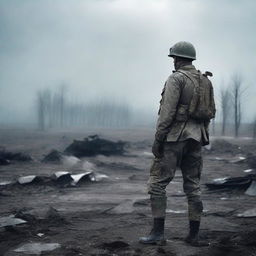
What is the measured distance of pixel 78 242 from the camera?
217 inches

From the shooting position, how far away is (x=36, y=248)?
206 inches

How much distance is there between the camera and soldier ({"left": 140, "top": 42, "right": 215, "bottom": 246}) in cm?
539

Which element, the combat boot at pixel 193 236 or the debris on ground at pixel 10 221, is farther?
the debris on ground at pixel 10 221

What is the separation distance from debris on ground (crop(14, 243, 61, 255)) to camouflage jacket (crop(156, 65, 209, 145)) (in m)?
1.87

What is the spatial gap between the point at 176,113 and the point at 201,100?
0.36 metres

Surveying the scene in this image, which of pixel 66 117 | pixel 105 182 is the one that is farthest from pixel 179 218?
pixel 66 117

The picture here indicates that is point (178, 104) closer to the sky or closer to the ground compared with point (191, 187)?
closer to the sky

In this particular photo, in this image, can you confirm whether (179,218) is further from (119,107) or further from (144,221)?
(119,107)

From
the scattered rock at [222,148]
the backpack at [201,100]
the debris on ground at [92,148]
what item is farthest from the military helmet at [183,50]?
the scattered rock at [222,148]

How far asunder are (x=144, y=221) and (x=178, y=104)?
2.38 m

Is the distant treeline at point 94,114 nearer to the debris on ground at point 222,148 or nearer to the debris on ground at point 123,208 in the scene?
the debris on ground at point 222,148

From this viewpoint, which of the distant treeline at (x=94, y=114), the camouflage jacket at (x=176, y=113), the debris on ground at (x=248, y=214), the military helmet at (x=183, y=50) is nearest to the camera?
the camouflage jacket at (x=176, y=113)

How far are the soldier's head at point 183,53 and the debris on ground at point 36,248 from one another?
2.80 meters

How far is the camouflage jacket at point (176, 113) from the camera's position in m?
5.36
